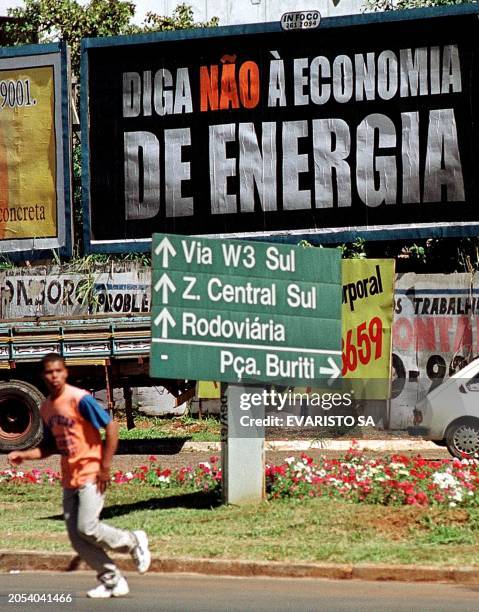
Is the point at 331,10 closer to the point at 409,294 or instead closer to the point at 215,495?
the point at 409,294

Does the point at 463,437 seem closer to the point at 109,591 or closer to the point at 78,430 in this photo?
the point at 109,591

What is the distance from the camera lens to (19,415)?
888 inches

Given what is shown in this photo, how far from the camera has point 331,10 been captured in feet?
147

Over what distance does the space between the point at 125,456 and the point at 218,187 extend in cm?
721

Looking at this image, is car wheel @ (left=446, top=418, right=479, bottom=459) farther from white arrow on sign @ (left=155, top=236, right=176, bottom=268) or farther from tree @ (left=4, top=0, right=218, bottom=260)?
tree @ (left=4, top=0, right=218, bottom=260)

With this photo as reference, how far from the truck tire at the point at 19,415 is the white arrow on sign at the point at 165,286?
8076 millimetres

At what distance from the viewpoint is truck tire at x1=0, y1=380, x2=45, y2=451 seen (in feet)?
73.0

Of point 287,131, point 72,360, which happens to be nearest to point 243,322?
point 72,360

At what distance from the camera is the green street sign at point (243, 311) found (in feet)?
48.0

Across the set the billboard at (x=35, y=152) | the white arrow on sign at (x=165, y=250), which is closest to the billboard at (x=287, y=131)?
the billboard at (x=35, y=152)

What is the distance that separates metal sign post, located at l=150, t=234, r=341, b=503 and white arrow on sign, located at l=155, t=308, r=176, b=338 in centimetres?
1

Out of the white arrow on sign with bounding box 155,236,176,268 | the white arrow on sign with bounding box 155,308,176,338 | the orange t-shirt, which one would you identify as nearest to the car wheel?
the white arrow on sign with bounding box 155,308,176,338

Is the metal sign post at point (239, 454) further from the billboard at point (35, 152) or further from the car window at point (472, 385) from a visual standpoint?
the billboard at point (35, 152)

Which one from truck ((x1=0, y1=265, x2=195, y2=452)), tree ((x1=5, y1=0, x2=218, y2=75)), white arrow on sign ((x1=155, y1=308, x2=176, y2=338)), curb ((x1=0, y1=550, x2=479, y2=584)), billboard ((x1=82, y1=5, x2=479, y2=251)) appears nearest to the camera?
curb ((x1=0, y1=550, x2=479, y2=584))
